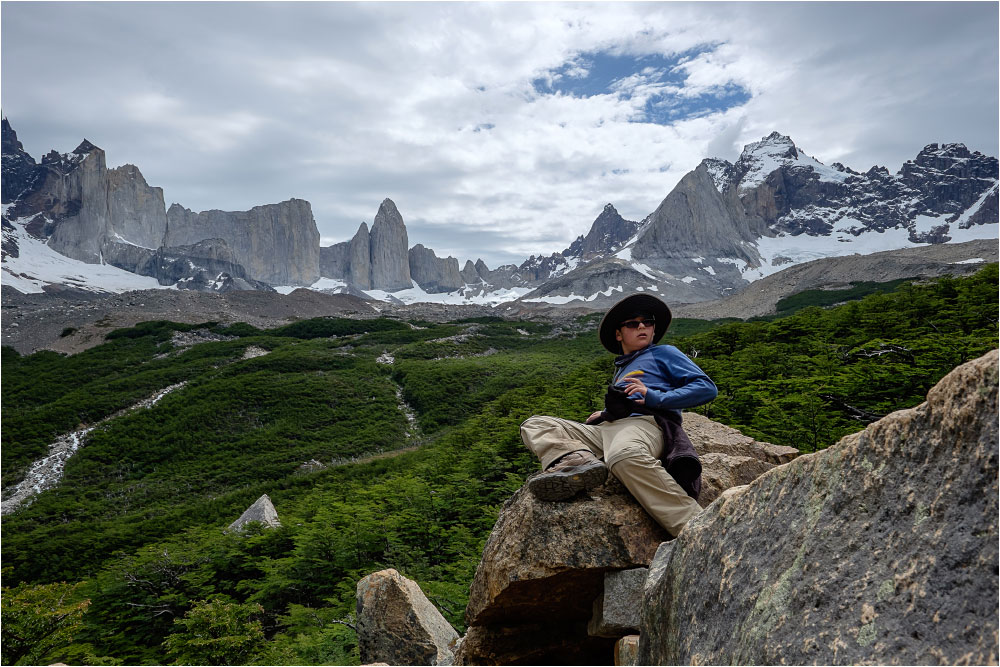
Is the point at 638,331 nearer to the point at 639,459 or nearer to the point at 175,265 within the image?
the point at 639,459

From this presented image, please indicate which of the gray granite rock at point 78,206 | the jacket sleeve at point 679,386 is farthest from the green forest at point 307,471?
the gray granite rock at point 78,206

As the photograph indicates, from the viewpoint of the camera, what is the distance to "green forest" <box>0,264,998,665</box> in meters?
7.75

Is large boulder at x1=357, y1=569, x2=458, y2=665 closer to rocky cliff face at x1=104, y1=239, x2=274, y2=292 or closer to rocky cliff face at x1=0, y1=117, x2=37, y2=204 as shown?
rocky cliff face at x1=104, y1=239, x2=274, y2=292

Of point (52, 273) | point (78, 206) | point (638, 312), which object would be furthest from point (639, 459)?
point (78, 206)

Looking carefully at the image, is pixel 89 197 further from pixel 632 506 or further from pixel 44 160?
pixel 632 506

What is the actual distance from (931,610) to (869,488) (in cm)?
49

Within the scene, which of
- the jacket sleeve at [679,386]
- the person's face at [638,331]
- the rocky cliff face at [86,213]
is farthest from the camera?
the rocky cliff face at [86,213]

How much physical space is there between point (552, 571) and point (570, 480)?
641mm

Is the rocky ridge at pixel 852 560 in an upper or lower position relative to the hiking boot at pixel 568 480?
upper

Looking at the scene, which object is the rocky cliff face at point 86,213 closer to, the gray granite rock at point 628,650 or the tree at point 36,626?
the tree at point 36,626

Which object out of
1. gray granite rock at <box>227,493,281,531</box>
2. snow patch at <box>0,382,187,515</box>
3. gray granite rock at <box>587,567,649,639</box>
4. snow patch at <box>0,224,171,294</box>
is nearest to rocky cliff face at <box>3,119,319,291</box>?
snow patch at <box>0,224,171,294</box>

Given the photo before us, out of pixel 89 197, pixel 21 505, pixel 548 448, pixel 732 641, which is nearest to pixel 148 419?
pixel 21 505

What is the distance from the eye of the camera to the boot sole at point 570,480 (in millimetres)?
4062

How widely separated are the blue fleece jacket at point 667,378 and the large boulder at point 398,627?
10.9ft
